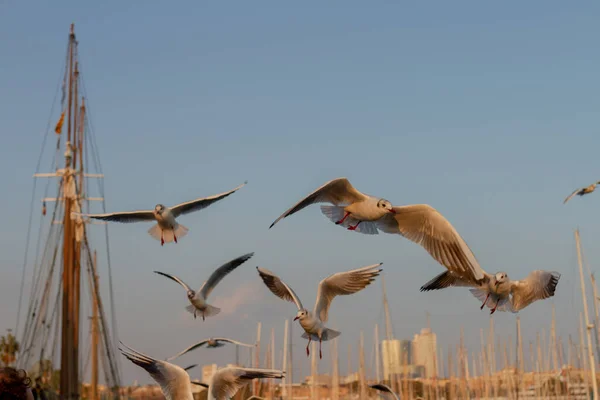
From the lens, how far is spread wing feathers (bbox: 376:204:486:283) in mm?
13578

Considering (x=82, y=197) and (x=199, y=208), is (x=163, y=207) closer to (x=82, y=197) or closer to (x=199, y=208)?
(x=199, y=208)

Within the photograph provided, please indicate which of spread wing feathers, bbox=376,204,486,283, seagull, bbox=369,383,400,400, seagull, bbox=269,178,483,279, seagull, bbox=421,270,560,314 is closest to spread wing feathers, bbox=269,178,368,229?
seagull, bbox=269,178,483,279

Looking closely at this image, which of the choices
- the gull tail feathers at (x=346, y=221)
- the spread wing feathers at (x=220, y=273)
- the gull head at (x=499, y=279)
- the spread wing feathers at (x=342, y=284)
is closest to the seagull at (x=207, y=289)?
the spread wing feathers at (x=220, y=273)

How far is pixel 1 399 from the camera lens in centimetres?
466

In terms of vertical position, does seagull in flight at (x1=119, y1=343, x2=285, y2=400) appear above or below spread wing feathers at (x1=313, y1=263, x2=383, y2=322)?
below

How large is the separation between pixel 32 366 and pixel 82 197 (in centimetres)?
733

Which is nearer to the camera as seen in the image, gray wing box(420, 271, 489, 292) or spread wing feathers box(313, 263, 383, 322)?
gray wing box(420, 271, 489, 292)

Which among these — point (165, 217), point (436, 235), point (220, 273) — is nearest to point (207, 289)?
A: point (220, 273)

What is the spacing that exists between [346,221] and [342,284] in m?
2.26

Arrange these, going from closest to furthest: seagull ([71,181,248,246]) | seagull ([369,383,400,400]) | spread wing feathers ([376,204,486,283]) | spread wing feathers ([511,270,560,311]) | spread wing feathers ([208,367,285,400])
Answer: spread wing feathers ([376,204,486,283]) → spread wing feathers ([208,367,285,400]) → spread wing feathers ([511,270,560,311]) → seagull ([71,181,248,246]) → seagull ([369,383,400,400])

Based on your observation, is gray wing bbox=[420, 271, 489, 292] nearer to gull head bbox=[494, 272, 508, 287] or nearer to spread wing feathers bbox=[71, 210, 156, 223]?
gull head bbox=[494, 272, 508, 287]

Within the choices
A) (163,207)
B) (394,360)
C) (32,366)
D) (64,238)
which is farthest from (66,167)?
(163,207)

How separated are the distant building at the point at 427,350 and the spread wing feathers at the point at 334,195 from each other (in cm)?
3951

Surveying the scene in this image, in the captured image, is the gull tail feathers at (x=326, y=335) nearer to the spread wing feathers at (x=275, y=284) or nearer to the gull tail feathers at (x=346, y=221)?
the spread wing feathers at (x=275, y=284)
